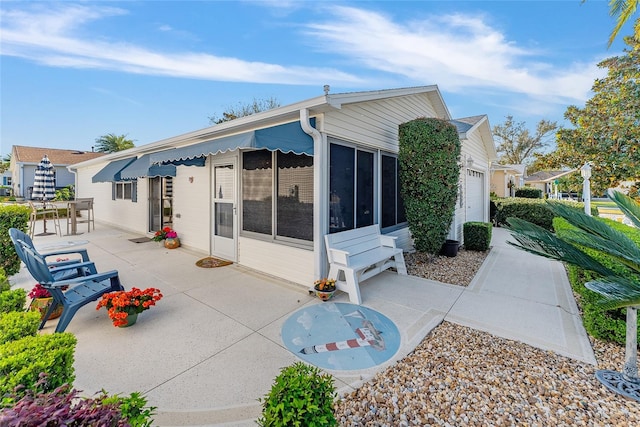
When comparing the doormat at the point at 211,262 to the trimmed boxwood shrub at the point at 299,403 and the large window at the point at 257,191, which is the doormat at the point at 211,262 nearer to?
the large window at the point at 257,191

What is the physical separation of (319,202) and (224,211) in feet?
11.6

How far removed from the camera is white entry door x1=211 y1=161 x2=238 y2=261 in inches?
280

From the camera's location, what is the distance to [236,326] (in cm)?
399

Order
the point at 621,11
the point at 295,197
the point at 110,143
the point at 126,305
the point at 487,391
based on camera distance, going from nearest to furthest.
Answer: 1. the point at 487,391
2. the point at 126,305
3. the point at 295,197
4. the point at 621,11
5. the point at 110,143

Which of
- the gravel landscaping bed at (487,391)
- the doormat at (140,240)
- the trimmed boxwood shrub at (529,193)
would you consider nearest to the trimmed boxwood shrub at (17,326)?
the gravel landscaping bed at (487,391)

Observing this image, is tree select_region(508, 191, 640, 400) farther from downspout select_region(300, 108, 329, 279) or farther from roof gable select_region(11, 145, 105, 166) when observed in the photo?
roof gable select_region(11, 145, 105, 166)

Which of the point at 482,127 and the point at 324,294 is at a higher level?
the point at 482,127

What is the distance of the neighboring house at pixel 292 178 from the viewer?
Answer: 16.7 feet

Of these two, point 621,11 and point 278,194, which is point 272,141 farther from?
point 621,11

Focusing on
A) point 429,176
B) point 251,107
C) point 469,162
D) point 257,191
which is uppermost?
point 251,107

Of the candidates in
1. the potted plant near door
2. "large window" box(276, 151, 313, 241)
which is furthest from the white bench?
"large window" box(276, 151, 313, 241)

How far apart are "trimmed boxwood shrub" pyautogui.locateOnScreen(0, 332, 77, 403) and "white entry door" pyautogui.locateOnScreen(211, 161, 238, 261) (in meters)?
5.02

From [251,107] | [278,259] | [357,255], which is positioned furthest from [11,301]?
[251,107]

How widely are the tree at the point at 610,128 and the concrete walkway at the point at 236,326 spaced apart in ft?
17.8
